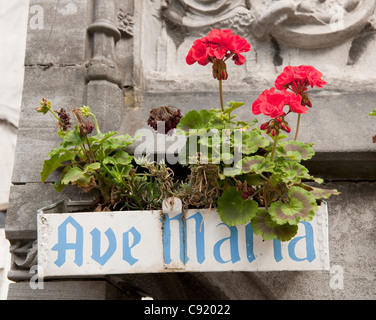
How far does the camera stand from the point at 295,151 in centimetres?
157

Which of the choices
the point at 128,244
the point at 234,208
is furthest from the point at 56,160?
the point at 234,208

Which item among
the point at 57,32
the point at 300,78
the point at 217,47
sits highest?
the point at 57,32

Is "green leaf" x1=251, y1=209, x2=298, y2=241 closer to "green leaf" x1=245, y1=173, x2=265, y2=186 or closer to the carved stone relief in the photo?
"green leaf" x1=245, y1=173, x2=265, y2=186

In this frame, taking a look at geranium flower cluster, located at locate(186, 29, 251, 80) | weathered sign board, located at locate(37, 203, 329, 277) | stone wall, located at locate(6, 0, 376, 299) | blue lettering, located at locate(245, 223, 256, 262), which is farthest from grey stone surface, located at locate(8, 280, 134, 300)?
geranium flower cluster, located at locate(186, 29, 251, 80)

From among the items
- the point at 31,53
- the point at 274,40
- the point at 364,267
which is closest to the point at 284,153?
the point at 364,267

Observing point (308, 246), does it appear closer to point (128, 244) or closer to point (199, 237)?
point (199, 237)

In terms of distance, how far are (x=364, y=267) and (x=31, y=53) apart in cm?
144

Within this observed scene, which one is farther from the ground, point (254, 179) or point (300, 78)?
point (300, 78)

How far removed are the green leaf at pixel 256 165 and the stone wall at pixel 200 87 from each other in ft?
1.52

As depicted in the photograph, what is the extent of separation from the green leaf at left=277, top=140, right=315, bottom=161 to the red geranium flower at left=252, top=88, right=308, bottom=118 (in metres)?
0.13

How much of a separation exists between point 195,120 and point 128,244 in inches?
16.3

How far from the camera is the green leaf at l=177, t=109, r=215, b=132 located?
1611mm
